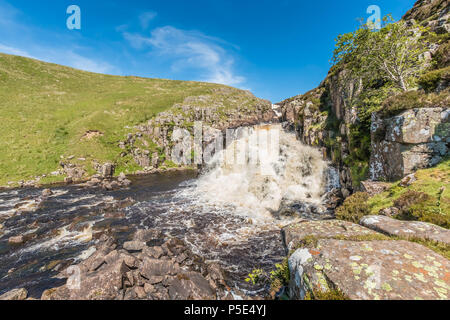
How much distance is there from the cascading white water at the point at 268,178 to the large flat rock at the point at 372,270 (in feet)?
49.4

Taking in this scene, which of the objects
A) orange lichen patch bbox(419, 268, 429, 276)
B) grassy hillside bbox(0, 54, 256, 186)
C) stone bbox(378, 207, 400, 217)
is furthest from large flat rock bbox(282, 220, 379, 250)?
grassy hillside bbox(0, 54, 256, 186)

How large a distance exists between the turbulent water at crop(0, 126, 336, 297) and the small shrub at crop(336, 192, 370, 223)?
4929 mm

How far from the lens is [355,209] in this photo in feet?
35.1

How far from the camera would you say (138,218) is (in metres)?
19.6

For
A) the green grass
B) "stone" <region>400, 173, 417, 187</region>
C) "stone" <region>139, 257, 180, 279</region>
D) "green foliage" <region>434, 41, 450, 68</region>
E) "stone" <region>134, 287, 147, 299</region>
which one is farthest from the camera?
"green foliage" <region>434, 41, 450, 68</region>

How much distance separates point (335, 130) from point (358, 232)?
856 inches

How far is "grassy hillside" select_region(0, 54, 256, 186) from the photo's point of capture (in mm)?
38938

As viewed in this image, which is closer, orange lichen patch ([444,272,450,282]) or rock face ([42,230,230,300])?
orange lichen patch ([444,272,450,282])

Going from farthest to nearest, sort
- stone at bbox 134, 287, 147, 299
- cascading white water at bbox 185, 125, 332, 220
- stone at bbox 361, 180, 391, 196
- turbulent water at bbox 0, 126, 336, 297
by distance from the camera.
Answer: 1. cascading white water at bbox 185, 125, 332, 220
2. turbulent water at bbox 0, 126, 336, 297
3. stone at bbox 361, 180, 391, 196
4. stone at bbox 134, 287, 147, 299

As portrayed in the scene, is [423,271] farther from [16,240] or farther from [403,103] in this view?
[16,240]

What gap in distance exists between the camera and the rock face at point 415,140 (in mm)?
10973

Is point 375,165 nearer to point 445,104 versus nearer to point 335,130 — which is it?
point 445,104

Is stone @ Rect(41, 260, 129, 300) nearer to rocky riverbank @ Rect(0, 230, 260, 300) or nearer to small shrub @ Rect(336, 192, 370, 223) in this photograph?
rocky riverbank @ Rect(0, 230, 260, 300)

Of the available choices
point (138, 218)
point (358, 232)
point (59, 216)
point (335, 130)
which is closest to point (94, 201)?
point (59, 216)
